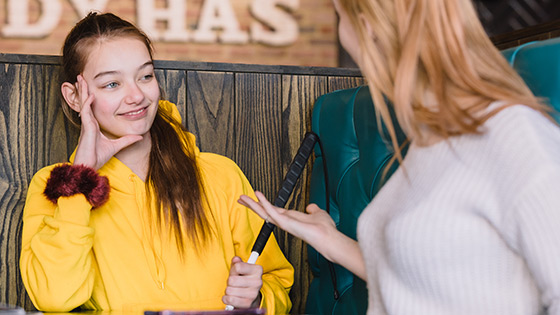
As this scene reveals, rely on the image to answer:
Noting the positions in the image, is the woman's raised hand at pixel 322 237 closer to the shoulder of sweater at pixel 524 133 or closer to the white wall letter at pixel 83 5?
the shoulder of sweater at pixel 524 133

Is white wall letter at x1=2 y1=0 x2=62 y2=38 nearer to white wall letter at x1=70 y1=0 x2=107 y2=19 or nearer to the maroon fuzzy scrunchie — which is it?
white wall letter at x1=70 y1=0 x2=107 y2=19

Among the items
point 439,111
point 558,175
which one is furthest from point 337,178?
point 558,175

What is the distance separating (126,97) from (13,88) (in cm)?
34

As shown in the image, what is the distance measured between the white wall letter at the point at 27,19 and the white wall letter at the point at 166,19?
1.44 feet

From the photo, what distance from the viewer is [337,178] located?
1.34 metres

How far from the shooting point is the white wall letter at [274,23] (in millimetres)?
3482

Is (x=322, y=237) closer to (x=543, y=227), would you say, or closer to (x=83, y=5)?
(x=543, y=227)

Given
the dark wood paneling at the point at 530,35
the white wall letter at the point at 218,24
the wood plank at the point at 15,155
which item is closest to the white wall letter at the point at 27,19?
the white wall letter at the point at 218,24

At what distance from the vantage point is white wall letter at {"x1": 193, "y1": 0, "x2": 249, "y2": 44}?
3.47 metres

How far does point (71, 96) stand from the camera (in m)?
1.33

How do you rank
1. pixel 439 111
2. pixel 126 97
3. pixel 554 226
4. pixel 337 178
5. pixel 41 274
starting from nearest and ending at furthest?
pixel 554 226 → pixel 439 111 → pixel 41 274 → pixel 126 97 → pixel 337 178

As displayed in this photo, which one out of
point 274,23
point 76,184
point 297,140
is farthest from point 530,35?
point 274,23

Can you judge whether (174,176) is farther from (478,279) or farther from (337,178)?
(478,279)

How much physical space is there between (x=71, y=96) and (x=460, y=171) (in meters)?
0.89
